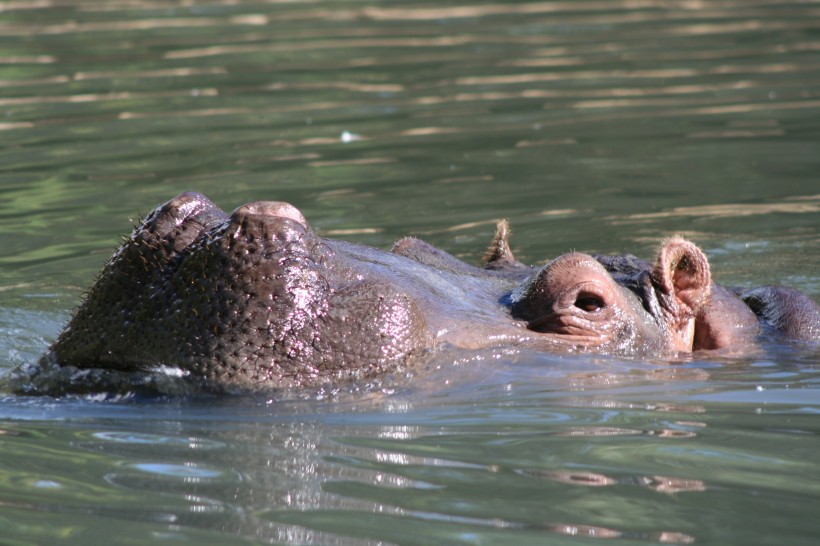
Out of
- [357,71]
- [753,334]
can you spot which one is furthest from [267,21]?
[753,334]

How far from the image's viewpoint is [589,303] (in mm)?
5574

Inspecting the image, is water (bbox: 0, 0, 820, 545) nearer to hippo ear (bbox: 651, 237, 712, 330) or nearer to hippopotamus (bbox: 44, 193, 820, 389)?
hippopotamus (bbox: 44, 193, 820, 389)

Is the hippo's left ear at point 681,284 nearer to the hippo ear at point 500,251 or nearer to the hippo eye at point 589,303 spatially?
the hippo eye at point 589,303

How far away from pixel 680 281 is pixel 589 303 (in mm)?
575

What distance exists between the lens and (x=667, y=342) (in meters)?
5.89

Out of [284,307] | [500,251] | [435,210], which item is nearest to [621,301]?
[500,251]

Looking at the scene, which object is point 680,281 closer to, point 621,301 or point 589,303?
point 621,301

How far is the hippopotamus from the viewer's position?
181 inches

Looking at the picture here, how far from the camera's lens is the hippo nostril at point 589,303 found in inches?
217

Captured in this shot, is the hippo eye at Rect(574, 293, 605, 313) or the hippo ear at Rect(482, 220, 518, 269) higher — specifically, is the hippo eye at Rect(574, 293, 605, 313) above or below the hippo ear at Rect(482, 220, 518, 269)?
below

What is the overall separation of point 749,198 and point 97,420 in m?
6.74

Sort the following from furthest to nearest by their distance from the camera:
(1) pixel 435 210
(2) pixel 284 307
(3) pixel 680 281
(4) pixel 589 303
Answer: (1) pixel 435 210, (3) pixel 680 281, (4) pixel 589 303, (2) pixel 284 307

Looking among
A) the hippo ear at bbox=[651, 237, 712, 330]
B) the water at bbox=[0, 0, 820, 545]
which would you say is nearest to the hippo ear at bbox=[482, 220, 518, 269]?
the hippo ear at bbox=[651, 237, 712, 330]

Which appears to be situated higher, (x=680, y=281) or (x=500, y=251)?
(x=500, y=251)
